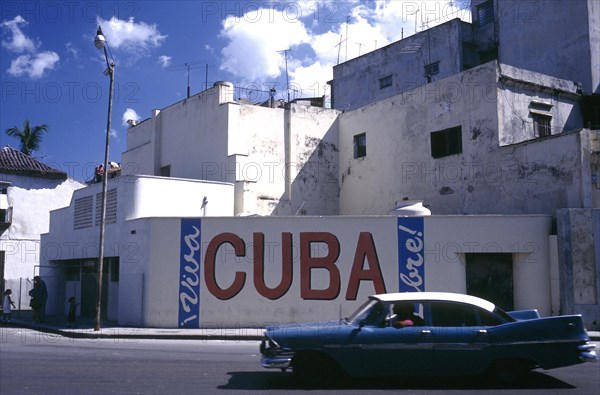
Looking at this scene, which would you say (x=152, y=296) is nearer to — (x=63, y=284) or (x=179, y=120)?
(x=63, y=284)

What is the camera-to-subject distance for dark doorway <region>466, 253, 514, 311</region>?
20219 mm

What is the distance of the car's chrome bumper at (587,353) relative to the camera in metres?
9.45

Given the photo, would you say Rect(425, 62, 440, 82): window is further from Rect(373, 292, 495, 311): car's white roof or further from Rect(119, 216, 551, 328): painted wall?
Rect(373, 292, 495, 311): car's white roof

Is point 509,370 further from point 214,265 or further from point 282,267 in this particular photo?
point 214,265

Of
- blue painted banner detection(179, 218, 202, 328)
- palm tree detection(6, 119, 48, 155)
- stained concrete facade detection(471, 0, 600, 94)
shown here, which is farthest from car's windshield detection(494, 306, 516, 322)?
palm tree detection(6, 119, 48, 155)

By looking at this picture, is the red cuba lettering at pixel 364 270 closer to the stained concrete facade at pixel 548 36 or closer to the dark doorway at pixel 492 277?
the dark doorway at pixel 492 277

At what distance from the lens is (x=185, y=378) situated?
1025 cm

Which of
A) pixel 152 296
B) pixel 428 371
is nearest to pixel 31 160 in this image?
pixel 152 296

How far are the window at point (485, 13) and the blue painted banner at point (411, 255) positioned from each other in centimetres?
1952

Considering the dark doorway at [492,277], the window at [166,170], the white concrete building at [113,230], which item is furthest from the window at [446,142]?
the window at [166,170]

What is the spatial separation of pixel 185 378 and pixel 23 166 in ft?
99.6

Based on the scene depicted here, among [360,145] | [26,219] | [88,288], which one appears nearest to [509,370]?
[88,288]

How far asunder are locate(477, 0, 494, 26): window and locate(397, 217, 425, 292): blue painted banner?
19.5m

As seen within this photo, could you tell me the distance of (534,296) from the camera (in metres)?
19.9
